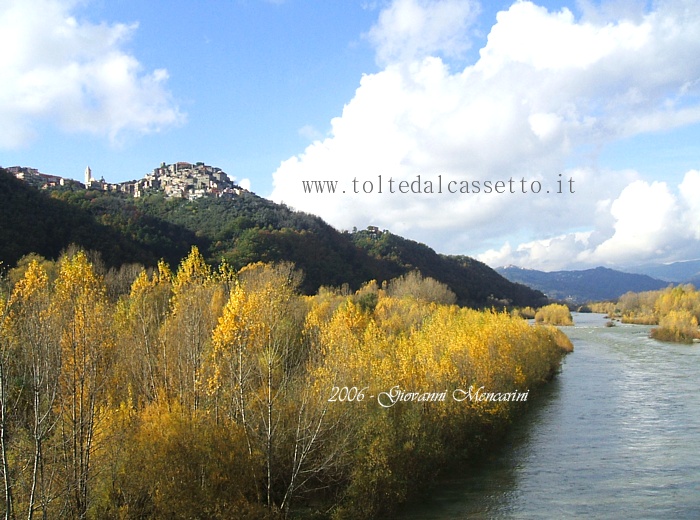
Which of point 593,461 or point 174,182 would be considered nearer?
point 593,461

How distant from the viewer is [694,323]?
74.9 metres

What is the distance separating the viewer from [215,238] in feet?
261

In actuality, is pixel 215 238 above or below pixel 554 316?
above

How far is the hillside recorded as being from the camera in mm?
51344

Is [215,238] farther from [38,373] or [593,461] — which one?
Answer: [38,373]

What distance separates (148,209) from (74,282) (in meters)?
72.9

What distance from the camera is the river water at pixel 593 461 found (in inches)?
736

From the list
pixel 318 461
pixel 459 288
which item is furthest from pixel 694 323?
pixel 318 461

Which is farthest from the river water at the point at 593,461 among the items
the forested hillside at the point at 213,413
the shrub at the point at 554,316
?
the shrub at the point at 554,316

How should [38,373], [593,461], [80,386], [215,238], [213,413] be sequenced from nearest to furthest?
[38,373] < [80,386] < [213,413] < [593,461] < [215,238]

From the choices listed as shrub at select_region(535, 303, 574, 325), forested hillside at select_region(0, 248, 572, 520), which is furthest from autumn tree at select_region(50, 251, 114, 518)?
shrub at select_region(535, 303, 574, 325)

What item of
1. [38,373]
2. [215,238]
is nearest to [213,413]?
[38,373]

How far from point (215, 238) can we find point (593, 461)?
6503 cm

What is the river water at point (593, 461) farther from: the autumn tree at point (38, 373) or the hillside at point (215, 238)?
the hillside at point (215, 238)
